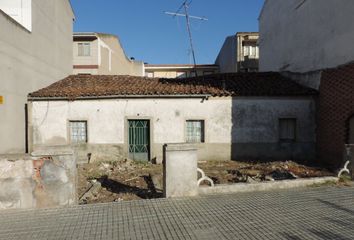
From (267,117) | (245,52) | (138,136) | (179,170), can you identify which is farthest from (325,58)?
(245,52)

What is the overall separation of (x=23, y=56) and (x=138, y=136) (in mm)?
6457

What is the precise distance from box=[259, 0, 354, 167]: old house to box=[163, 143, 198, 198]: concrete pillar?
7.85m

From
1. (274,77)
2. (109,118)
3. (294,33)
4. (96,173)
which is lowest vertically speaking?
(96,173)

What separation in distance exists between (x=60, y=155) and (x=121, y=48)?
31.4m

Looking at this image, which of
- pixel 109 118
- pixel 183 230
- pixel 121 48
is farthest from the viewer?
pixel 121 48

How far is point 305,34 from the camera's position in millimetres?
14758

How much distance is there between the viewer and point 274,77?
16344 mm

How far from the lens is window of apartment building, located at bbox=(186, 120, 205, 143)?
14133 millimetres

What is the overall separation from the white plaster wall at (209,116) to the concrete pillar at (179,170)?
7.04 metres

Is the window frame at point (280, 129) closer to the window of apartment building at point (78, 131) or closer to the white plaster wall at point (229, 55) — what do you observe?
the window of apartment building at point (78, 131)

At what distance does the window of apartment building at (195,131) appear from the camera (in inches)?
556

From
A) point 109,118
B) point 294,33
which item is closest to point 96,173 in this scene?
point 109,118

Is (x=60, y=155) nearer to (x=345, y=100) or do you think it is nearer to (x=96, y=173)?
(x=96, y=173)

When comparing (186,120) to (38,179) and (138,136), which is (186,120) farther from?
(38,179)
